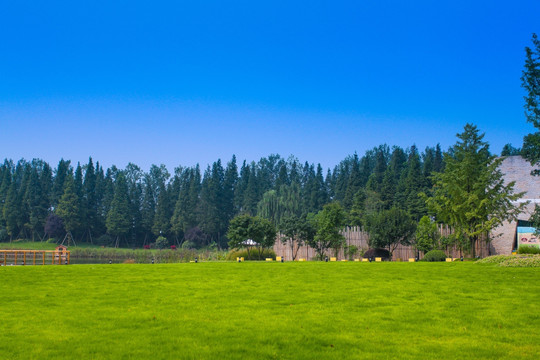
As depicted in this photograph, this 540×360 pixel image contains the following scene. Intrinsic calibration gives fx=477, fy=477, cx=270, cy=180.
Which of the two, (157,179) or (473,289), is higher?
(157,179)

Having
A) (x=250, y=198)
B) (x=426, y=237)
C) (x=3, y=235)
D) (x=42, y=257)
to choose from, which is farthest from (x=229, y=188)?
(x=426, y=237)

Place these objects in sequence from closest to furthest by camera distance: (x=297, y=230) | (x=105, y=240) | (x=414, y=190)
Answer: (x=297, y=230) → (x=414, y=190) → (x=105, y=240)

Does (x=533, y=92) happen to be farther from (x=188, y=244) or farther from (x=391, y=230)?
(x=188, y=244)

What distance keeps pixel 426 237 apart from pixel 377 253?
12.3 feet

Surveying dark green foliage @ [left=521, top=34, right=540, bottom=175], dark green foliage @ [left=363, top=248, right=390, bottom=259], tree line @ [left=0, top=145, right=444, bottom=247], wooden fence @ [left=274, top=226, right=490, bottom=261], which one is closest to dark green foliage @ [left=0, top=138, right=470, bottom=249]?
tree line @ [left=0, top=145, right=444, bottom=247]

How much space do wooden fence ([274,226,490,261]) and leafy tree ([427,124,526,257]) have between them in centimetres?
247

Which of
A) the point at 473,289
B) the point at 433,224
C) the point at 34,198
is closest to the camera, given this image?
the point at 473,289

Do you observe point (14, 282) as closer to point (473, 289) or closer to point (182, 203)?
point (473, 289)

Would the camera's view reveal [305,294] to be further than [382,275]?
No

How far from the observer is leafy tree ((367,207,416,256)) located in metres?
36.0

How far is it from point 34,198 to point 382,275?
75.5 meters

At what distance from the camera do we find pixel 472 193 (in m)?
31.2

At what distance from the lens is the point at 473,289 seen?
495 inches

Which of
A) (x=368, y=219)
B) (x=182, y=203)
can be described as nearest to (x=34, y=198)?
(x=182, y=203)
